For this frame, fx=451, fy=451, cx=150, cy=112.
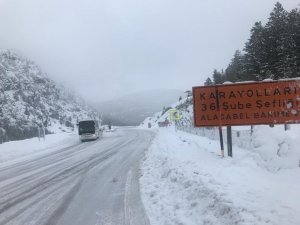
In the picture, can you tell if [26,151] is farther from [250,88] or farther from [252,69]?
[252,69]

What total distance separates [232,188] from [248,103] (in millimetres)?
6804

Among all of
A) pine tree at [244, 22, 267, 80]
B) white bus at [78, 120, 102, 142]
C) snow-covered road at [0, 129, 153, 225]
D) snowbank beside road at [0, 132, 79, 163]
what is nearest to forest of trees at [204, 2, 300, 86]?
pine tree at [244, 22, 267, 80]

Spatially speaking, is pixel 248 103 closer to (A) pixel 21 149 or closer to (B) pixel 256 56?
(A) pixel 21 149

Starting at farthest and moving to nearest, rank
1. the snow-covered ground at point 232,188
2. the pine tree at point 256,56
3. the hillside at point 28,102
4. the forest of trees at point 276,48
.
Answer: the hillside at point 28,102 → the pine tree at point 256,56 → the forest of trees at point 276,48 → the snow-covered ground at point 232,188

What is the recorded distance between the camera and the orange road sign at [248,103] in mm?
15289

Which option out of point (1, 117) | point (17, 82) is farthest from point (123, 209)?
point (17, 82)

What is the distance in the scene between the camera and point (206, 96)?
1664cm

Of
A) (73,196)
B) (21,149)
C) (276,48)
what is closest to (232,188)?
(73,196)

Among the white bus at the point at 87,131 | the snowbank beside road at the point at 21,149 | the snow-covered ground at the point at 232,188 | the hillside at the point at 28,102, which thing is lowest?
the snow-covered ground at the point at 232,188

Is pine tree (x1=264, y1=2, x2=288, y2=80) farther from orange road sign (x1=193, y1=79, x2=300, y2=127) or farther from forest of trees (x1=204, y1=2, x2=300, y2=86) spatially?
orange road sign (x1=193, y1=79, x2=300, y2=127)

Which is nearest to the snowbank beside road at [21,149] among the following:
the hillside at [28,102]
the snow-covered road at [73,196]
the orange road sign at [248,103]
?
the snow-covered road at [73,196]

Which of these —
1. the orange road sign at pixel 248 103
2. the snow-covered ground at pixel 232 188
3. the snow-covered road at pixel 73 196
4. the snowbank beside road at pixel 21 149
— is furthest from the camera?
the snowbank beside road at pixel 21 149

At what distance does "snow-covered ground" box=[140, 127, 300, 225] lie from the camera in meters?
7.88

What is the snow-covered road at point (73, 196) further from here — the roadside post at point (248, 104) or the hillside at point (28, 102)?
the hillside at point (28, 102)
